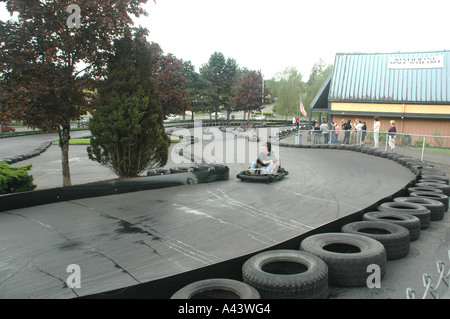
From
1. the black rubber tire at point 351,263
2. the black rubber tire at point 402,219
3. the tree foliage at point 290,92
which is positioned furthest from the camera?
the tree foliage at point 290,92

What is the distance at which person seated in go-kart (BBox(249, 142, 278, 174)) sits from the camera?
33.3ft

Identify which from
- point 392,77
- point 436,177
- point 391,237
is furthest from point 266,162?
point 392,77

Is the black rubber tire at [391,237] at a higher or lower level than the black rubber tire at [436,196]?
lower

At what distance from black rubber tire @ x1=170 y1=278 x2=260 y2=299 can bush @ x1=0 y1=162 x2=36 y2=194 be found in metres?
6.07

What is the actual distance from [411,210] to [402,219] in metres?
0.55

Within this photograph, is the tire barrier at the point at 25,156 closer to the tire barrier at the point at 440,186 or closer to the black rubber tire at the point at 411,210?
the black rubber tire at the point at 411,210

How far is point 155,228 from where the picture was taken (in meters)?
5.63

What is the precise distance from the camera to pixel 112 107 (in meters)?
8.73

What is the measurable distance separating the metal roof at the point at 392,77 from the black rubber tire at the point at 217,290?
1038 inches

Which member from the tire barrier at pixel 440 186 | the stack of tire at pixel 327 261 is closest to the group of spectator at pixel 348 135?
the tire barrier at pixel 440 186

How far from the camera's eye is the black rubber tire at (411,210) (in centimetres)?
588
